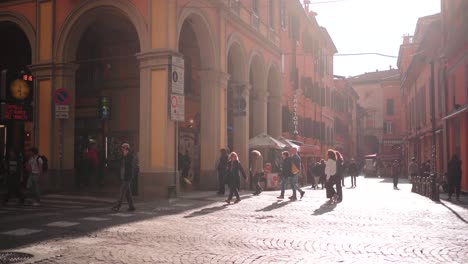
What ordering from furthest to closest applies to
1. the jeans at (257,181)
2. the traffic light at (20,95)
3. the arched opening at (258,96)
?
the arched opening at (258,96) → the traffic light at (20,95) → the jeans at (257,181)

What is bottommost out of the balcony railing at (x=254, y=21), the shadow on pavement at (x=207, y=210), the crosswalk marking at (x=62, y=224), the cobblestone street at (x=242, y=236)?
the cobblestone street at (x=242, y=236)

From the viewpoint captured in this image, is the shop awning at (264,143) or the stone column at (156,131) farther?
the shop awning at (264,143)

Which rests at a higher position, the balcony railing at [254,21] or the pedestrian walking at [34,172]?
the balcony railing at [254,21]

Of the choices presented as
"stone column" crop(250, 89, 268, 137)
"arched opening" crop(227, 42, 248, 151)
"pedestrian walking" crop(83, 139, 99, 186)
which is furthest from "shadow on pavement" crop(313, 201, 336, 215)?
"stone column" crop(250, 89, 268, 137)

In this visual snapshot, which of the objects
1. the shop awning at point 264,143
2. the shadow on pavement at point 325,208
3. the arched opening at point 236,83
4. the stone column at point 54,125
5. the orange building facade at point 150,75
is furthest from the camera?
the shop awning at point 264,143

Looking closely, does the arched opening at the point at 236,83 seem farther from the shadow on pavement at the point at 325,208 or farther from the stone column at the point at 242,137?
the shadow on pavement at the point at 325,208

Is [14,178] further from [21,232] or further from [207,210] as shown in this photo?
[21,232]

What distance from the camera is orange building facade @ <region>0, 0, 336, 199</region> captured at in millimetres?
17398

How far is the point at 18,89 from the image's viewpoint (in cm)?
2169

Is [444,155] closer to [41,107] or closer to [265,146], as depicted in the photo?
[265,146]

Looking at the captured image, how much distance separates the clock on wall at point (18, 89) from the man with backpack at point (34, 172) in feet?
25.7

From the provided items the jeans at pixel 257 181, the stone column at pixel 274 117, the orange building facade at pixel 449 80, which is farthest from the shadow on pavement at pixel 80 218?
the stone column at pixel 274 117

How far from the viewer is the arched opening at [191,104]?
920 inches

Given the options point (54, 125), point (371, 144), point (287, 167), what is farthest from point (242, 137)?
point (371, 144)
